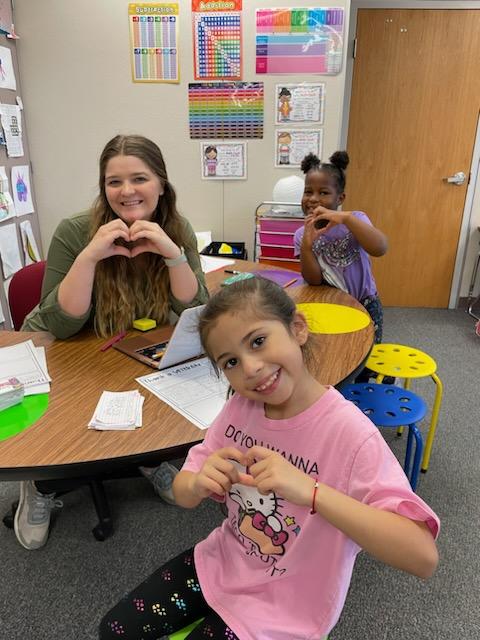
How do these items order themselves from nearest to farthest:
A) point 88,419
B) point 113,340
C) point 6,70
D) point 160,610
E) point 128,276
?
1. point 160,610
2. point 88,419
3. point 113,340
4. point 128,276
5. point 6,70

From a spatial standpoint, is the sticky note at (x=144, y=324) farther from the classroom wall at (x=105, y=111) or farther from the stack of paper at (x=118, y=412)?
the classroom wall at (x=105, y=111)

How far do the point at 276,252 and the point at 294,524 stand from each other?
2.04m

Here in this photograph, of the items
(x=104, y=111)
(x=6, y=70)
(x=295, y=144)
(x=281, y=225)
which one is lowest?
(x=281, y=225)

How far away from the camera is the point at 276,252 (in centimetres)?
270

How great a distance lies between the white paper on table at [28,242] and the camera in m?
3.00

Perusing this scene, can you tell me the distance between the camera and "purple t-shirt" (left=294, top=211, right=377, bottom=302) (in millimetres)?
2025

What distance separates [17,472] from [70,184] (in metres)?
2.71

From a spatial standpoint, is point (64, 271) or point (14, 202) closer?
point (64, 271)

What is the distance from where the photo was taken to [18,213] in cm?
292

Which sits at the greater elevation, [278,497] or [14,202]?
[14,202]

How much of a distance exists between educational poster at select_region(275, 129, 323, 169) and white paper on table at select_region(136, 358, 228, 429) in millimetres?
2128

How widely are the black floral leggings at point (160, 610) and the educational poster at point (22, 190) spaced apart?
2.61 m

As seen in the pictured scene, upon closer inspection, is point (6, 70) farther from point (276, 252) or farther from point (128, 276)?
point (128, 276)

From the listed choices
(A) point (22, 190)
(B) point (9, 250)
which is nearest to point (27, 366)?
(B) point (9, 250)
